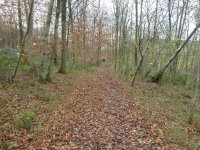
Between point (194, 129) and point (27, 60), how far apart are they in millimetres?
11886

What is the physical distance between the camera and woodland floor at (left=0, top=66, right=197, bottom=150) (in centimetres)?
603

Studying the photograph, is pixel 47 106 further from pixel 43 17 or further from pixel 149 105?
pixel 43 17

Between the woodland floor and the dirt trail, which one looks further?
the dirt trail

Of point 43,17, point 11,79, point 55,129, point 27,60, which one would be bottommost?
point 55,129

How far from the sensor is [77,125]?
7457mm

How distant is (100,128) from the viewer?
7.39 m

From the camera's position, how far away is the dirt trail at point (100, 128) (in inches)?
244

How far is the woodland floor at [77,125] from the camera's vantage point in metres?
6.03

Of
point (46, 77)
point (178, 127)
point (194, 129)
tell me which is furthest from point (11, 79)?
point (194, 129)

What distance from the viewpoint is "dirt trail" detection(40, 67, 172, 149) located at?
6.20 meters

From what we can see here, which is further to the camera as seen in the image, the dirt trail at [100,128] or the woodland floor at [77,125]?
the dirt trail at [100,128]

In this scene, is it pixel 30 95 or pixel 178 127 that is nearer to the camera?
pixel 178 127

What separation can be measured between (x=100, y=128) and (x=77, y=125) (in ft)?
2.78

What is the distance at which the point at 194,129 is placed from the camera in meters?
8.49
